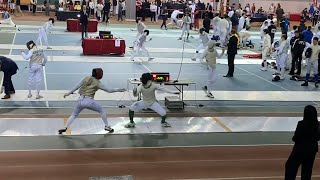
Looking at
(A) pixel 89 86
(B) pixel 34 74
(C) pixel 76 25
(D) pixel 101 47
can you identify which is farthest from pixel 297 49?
(C) pixel 76 25

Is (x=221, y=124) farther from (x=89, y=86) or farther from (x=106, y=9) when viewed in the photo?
A: (x=106, y=9)

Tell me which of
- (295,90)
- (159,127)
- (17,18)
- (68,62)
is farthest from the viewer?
(17,18)

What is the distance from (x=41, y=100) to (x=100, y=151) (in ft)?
15.9

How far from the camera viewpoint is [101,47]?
78.4ft

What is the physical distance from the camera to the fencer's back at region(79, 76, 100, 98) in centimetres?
1110

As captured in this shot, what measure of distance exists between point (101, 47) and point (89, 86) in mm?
13036

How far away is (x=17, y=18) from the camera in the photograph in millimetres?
41906

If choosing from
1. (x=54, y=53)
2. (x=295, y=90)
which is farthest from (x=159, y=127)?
(x=54, y=53)

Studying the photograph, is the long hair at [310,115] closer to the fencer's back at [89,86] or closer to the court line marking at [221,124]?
the court line marking at [221,124]

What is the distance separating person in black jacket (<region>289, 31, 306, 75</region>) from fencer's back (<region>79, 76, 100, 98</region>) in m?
11.3

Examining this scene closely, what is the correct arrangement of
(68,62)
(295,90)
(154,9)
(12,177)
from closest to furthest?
(12,177) → (295,90) → (68,62) → (154,9)

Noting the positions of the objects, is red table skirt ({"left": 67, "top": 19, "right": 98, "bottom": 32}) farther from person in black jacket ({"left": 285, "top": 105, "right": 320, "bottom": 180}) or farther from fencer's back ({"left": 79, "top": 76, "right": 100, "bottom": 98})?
person in black jacket ({"left": 285, "top": 105, "right": 320, "bottom": 180})

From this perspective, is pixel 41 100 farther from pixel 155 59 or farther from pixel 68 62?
pixel 155 59

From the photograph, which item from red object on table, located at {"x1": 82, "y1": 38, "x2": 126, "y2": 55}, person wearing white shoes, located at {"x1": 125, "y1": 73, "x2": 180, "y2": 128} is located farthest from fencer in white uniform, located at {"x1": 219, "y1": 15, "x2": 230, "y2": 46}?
person wearing white shoes, located at {"x1": 125, "y1": 73, "x2": 180, "y2": 128}
